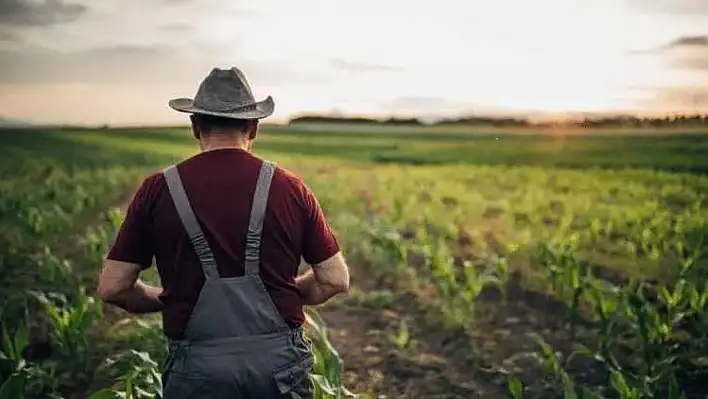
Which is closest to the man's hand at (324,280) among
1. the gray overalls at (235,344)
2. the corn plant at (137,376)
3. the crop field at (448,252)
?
the gray overalls at (235,344)

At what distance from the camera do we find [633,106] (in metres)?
3.54

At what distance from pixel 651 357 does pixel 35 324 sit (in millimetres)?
2010

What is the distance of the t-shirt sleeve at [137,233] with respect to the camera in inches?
69.2

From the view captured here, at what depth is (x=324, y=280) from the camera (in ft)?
6.17

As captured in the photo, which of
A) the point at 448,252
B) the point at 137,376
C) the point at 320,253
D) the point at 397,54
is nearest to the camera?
the point at 320,253

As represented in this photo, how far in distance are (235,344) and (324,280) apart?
0.66 ft

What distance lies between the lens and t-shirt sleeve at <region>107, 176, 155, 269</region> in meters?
1.76

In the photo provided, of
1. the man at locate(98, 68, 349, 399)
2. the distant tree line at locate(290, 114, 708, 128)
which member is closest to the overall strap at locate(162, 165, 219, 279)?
the man at locate(98, 68, 349, 399)

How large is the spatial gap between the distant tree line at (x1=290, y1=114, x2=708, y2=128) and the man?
1.70 meters

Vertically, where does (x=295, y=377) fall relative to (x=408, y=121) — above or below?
below

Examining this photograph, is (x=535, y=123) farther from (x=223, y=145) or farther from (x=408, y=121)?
(x=223, y=145)

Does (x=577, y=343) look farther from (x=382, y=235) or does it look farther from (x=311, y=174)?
(x=311, y=174)

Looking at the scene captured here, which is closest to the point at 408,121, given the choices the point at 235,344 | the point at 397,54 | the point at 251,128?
the point at 397,54

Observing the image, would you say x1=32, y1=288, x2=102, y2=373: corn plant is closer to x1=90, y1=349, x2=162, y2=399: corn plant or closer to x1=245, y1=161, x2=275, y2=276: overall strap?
x1=90, y1=349, x2=162, y2=399: corn plant
